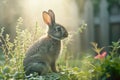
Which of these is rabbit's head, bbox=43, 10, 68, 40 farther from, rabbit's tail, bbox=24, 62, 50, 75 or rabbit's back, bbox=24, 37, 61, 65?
rabbit's tail, bbox=24, 62, 50, 75

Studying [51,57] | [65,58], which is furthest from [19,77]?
[65,58]

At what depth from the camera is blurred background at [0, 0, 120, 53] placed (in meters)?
13.0

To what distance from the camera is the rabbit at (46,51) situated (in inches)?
205

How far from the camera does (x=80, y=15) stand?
14281mm

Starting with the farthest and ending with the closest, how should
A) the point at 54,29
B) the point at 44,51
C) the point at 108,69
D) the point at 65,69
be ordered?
the point at 54,29 → the point at 44,51 → the point at 108,69 → the point at 65,69

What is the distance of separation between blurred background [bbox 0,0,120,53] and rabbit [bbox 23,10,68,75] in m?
7.04

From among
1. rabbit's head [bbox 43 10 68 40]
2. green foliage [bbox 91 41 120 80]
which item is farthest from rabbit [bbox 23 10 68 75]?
green foliage [bbox 91 41 120 80]

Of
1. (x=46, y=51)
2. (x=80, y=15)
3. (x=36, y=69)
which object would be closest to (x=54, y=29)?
(x=46, y=51)

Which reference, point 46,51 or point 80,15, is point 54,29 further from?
point 80,15

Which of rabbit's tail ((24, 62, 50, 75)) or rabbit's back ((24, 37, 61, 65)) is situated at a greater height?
rabbit's back ((24, 37, 61, 65))

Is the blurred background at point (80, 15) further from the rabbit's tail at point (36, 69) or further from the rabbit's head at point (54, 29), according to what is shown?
the rabbit's tail at point (36, 69)

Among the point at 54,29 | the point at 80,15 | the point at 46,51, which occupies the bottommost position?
the point at 46,51

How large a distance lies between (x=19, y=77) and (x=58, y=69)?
92 cm

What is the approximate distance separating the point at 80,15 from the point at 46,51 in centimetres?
890
